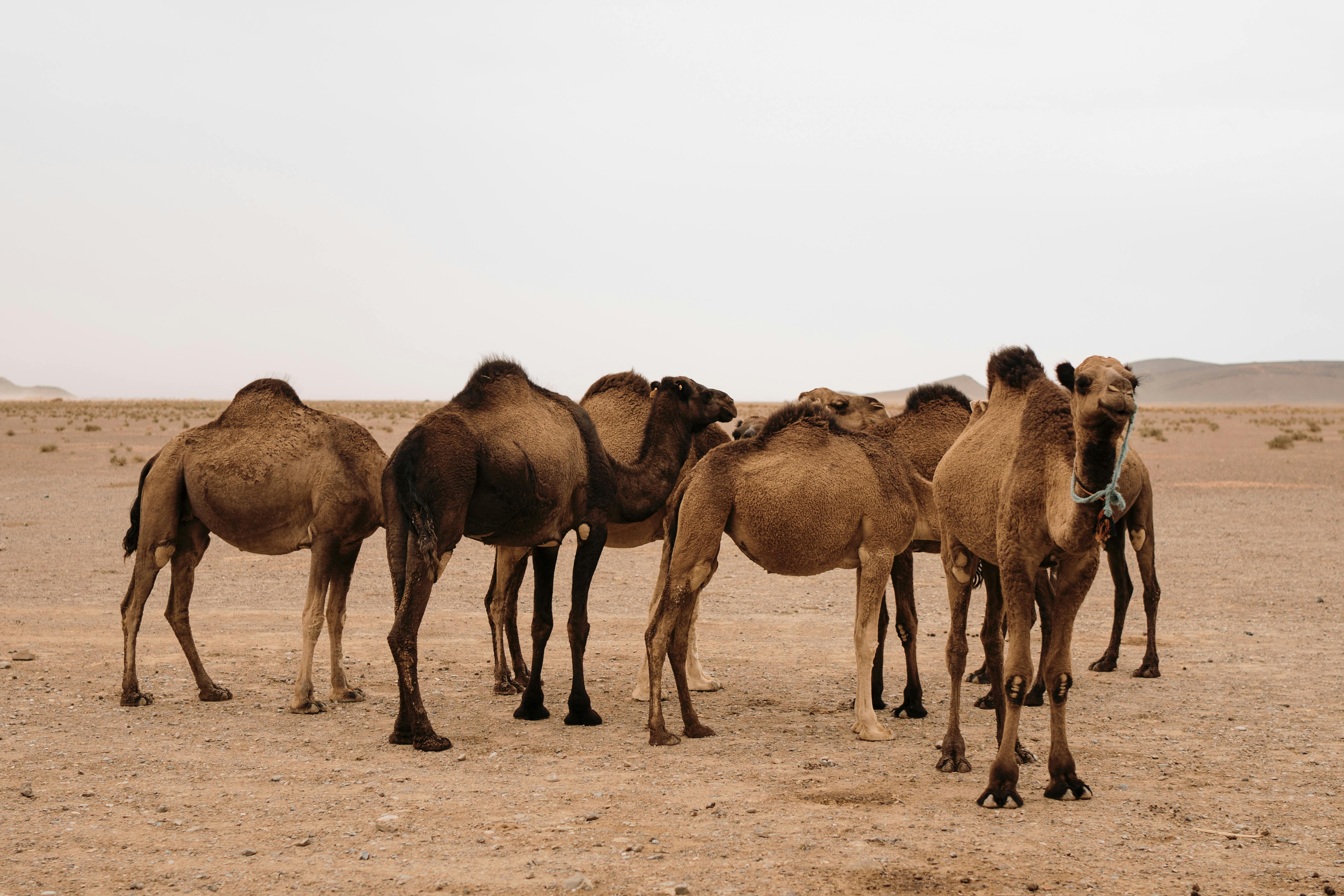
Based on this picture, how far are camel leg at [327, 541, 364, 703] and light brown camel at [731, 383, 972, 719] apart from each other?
14.2 ft

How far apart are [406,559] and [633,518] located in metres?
2.34

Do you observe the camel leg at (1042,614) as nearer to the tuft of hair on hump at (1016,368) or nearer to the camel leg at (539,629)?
the tuft of hair on hump at (1016,368)

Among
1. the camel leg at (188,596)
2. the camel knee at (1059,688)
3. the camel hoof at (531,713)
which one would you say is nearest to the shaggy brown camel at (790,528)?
the camel hoof at (531,713)

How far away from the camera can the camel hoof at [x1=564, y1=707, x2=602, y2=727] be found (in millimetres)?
8516

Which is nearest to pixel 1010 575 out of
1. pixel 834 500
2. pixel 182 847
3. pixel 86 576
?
pixel 834 500

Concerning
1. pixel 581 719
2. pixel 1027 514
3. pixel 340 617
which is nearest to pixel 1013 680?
pixel 1027 514

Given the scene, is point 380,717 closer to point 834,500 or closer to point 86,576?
point 834,500

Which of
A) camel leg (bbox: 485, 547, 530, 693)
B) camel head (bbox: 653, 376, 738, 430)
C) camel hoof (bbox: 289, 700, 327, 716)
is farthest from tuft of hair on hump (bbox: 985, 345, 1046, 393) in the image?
camel hoof (bbox: 289, 700, 327, 716)

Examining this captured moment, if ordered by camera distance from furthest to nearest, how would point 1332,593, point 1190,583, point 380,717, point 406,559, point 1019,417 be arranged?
1. point 1190,583
2. point 1332,593
3. point 380,717
4. point 406,559
5. point 1019,417

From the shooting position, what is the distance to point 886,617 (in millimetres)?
9602

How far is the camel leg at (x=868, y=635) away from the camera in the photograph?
26.4 feet

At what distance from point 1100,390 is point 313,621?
6.34 m

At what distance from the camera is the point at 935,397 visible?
9.98 m

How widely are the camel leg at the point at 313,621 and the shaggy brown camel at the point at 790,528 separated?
276 cm
